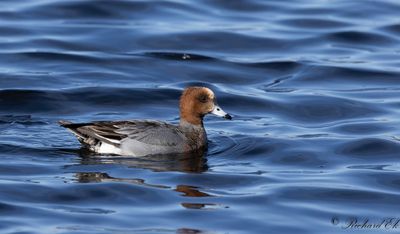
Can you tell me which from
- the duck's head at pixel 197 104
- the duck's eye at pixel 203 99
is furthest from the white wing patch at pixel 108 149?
the duck's eye at pixel 203 99

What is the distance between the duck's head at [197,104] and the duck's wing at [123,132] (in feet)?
1.47

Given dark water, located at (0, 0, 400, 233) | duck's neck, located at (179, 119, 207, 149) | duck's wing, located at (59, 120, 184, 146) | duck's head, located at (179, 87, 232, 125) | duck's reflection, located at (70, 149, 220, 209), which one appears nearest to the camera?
dark water, located at (0, 0, 400, 233)

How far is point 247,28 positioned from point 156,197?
9.19 m

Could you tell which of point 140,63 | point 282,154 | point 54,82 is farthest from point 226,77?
point 282,154

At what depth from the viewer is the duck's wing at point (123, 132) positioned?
13500 millimetres

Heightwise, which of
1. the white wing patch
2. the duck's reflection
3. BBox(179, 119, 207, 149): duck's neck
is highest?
BBox(179, 119, 207, 149): duck's neck

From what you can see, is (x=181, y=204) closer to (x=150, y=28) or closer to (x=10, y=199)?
(x=10, y=199)

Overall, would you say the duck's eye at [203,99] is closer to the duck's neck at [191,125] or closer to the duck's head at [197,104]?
the duck's head at [197,104]

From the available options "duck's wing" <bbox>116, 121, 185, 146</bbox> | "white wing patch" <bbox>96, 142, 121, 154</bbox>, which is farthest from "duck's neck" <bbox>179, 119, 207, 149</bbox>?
"white wing patch" <bbox>96, 142, 121, 154</bbox>

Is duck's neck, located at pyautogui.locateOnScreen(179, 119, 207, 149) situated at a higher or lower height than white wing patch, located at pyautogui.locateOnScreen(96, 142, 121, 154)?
higher

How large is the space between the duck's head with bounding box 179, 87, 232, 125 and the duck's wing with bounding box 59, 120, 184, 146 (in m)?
0.45

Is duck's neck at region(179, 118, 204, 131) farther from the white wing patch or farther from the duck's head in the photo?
the white wing patch

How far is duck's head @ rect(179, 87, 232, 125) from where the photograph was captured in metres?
14.1

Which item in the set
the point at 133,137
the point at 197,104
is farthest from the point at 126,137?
the point at 197,104
